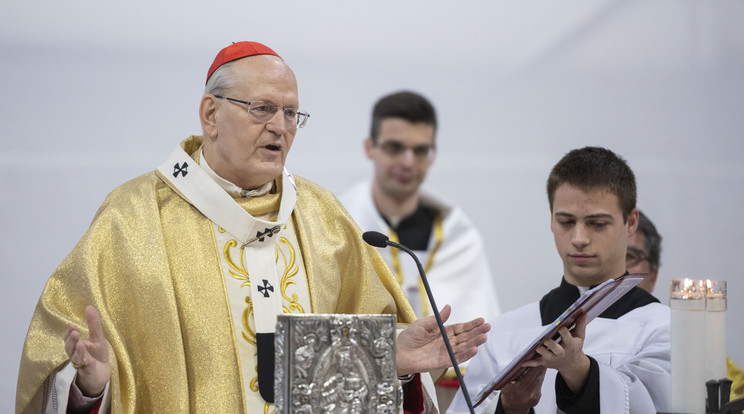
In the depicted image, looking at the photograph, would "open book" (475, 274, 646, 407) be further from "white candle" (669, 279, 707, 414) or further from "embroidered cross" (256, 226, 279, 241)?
"embroidered cross" (256, 226, 279, 241)

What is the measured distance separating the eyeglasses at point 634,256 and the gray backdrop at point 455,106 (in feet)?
4.77

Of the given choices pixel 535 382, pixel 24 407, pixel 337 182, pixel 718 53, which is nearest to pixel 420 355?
pixel 535 382

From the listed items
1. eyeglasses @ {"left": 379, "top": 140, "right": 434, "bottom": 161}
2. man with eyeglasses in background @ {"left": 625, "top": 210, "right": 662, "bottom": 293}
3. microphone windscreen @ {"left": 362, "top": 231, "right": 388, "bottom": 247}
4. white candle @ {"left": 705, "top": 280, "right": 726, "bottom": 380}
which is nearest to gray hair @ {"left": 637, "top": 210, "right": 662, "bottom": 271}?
man with eyeglasses in background @ {"left": 625, "top": 210, "right": 662, "bottom": 293}

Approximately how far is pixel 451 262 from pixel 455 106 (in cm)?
112

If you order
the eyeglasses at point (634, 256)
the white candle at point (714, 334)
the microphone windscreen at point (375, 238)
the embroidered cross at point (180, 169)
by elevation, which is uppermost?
the embroidered cross at point (180, 169)

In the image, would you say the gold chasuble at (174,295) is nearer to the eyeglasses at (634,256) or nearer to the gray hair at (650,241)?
the eyeglasses at (634,256)

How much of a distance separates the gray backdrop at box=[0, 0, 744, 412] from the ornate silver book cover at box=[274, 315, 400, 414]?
131 inches

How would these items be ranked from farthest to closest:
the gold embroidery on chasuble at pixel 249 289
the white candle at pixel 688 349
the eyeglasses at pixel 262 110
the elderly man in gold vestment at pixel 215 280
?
the eyeglasses at pixel 262 110, the gold embroidery on chasuble at pixel 249 289, the elderly man in gold vestment at pixel 215 280, the white candle at pixel 688 349

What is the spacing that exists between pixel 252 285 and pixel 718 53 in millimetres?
4703

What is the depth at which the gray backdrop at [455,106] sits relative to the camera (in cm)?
520

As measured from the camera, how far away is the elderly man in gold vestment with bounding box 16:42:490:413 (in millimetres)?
2926

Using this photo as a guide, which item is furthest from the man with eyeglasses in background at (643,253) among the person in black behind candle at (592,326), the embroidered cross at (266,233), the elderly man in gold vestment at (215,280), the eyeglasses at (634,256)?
the embroidered cross at (266,233)

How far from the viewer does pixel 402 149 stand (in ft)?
20.8

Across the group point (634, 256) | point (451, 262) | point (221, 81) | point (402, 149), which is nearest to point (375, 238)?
point (221, 81)
